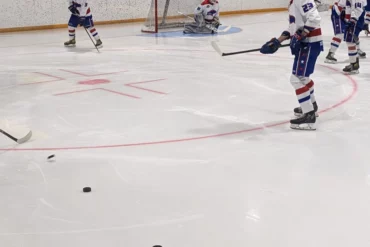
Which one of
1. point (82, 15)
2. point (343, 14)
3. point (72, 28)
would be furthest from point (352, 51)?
point (72, 28)

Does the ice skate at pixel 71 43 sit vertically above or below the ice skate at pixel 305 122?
below

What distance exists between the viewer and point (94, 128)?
12.3ft

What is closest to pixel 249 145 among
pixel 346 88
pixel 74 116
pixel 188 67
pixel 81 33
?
pixel 74 116

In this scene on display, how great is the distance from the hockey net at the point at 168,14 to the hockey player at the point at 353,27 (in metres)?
4.26

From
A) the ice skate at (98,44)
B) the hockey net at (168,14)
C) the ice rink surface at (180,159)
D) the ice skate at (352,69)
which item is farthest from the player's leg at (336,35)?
the hockey net at (168,14)

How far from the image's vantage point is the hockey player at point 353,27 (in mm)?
5727

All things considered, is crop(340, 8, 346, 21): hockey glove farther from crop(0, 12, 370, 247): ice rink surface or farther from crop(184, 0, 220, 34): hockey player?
crop(184, 0, 220, 34): hockey player

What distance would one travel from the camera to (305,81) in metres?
3.78

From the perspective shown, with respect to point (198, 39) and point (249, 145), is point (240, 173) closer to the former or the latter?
point (249, 145)

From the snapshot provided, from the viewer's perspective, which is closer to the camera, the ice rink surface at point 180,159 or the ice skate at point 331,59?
the ice rink surface at point 180,159

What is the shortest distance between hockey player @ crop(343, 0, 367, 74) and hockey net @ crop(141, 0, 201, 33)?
14.0 ft

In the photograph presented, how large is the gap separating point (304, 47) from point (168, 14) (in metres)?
6.39

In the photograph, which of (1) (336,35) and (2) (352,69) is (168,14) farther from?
(2) (352,69)

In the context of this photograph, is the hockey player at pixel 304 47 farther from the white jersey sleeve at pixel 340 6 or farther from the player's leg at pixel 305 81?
the white jersey sleeve at pixel 340 6
